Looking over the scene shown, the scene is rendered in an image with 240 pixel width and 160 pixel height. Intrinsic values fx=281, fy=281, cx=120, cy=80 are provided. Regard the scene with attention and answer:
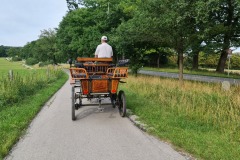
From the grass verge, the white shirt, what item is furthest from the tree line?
the grass verge

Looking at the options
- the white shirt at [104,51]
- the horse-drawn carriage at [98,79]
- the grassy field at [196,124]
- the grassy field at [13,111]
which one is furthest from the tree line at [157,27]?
the grassy field at [13,111]

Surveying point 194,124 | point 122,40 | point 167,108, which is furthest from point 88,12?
point 194,124

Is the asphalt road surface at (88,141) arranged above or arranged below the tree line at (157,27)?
below

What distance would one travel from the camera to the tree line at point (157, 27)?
14961 millimetres

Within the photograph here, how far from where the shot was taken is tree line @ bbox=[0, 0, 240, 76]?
15.0 metres

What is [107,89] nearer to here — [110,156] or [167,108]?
[167,108]

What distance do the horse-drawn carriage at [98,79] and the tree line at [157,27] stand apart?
6.92 metres

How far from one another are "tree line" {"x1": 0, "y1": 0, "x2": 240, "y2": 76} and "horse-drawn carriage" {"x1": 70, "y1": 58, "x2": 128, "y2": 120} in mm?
6917

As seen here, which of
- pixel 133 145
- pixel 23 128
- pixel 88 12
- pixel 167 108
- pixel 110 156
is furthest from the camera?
pixel 88 12

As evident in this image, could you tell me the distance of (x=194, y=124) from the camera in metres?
7.39

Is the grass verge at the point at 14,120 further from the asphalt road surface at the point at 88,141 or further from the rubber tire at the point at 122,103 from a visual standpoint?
the rubber tire at the point at 122,103

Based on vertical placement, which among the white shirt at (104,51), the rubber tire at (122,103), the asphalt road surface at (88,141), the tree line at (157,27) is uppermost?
the tree line at (157,27)

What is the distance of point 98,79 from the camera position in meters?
8.25

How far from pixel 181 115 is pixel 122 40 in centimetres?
1545
